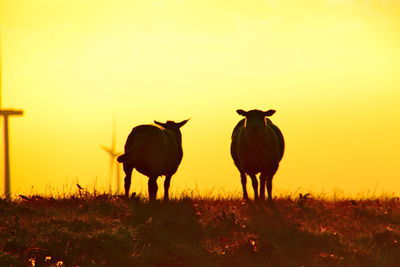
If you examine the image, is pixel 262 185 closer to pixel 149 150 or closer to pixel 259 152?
pixel 259 152

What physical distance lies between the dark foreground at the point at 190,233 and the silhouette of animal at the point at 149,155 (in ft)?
3.49

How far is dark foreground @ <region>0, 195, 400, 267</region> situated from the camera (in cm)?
1113

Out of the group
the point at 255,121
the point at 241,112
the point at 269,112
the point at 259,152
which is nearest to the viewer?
the point at 255,121

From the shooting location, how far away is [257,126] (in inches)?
691

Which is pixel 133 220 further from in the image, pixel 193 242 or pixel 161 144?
pixel 161 144

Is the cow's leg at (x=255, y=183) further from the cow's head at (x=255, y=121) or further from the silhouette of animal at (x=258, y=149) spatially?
the cow's head at (x=255, y=121)

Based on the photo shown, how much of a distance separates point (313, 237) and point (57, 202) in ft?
18.3

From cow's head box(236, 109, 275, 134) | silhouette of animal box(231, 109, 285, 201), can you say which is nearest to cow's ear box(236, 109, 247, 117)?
silhouette of animal box(231, 109, 285, 201)

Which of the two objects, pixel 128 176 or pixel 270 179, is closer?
pixel 128 176

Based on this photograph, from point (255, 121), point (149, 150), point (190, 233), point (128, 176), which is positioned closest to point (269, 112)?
point (255, 121)

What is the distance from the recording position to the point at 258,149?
18.3 m

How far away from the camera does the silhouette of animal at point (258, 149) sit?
17.7 meters

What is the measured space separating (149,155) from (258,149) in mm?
3078

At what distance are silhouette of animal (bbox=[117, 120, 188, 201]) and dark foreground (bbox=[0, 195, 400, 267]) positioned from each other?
3.49 ft
